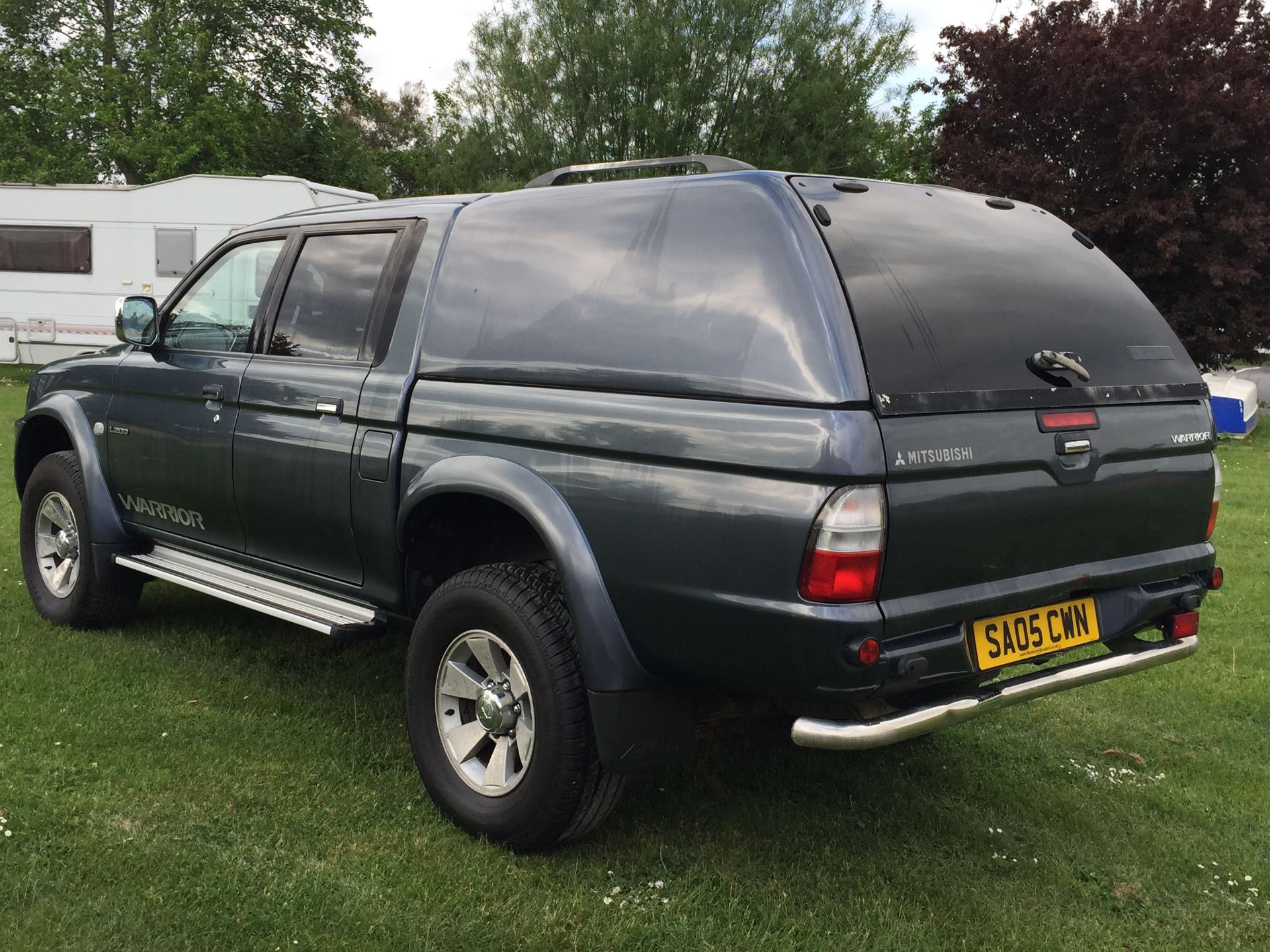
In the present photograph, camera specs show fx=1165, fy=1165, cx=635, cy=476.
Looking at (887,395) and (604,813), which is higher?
(887,395)

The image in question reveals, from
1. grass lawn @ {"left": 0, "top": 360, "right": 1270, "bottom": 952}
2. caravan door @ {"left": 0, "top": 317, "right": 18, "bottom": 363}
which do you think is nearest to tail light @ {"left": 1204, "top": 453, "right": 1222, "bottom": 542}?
grass lawn @ {"left": 0, "top": 360, "right": 1270, "bottom": 952}

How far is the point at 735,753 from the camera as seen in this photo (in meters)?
4.20

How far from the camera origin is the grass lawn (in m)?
2.99

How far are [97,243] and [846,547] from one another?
17.8m

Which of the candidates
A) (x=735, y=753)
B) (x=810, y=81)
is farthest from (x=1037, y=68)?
(x=735, y=753)

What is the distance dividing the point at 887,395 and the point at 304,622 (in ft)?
6.95

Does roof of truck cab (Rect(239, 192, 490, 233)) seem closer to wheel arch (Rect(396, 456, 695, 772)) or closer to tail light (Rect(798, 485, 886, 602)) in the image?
wheel arch (Rect(396, 456, 695, 772))

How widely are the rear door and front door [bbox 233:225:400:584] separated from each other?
5.54 feet

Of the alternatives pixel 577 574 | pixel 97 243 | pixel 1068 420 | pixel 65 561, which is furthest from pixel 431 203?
pixel 97 243

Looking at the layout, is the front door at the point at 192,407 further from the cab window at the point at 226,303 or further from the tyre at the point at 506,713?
the tyre at the point at 506,713

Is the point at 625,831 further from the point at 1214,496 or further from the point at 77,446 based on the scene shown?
the point at 77,446

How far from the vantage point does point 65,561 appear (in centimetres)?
533

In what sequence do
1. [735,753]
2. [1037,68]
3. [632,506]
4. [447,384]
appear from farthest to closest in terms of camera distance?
[1037,68] → [735,753] → [447,384] → [632,506]

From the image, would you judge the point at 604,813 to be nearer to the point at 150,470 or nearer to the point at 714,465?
the point at 714,465
